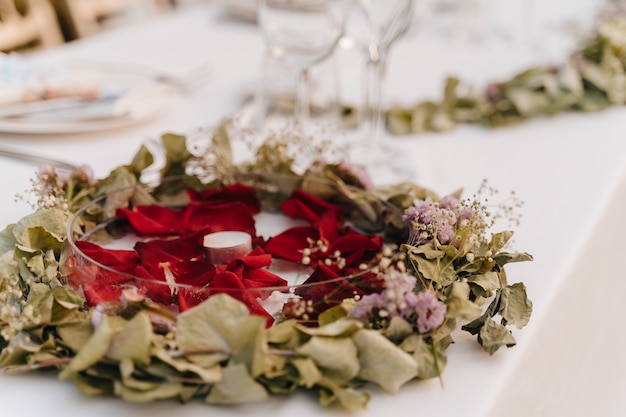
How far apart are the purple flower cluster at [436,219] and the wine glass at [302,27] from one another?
0.94ft

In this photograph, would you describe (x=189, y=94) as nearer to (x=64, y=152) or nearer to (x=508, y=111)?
(x=64, y=152)

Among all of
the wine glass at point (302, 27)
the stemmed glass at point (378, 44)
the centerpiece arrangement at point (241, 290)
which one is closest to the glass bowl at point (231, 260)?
the centerpiece arrangement at point (241, 290)

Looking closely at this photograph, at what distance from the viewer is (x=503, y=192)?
0.90 metres

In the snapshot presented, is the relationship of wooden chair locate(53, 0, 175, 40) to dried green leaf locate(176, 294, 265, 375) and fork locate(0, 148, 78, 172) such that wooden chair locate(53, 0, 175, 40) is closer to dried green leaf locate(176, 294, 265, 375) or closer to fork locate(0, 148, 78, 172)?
fork locate(0, 148, 78, 172)

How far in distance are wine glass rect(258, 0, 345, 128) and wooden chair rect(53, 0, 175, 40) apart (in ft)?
4.78

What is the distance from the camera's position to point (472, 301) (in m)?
0.58

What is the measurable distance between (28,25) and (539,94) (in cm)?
150

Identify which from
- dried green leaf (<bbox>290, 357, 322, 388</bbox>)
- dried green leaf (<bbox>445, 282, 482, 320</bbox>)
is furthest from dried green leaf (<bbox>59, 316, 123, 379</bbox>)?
dried green leaf (<bbox>445, 282, 482, 320</bbox>)

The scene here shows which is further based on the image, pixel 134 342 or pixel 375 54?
pixel 375 54

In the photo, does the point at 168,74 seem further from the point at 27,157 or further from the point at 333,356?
the point at 333,356

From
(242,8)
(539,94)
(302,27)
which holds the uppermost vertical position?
(302,27)

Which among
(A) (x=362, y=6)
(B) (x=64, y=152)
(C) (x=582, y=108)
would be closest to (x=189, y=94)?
(B) (x=64, y=152)

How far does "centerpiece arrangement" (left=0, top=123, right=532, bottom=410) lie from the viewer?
48 centimetres

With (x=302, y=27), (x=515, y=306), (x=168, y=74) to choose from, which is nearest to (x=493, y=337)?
(x=515, y=306)
